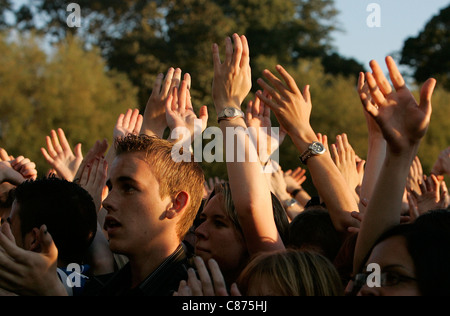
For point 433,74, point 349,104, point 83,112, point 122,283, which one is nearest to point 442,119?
point 349,104

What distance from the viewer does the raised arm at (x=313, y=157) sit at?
10.5 feet

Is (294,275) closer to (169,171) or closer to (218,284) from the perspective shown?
(218,284)

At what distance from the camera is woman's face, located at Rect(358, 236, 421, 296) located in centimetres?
226

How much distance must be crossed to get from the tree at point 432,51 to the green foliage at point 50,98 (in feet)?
55.5

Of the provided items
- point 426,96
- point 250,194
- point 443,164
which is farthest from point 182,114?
point 443,164

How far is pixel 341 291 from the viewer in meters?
2.44

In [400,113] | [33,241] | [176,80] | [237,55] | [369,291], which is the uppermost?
[176,80]

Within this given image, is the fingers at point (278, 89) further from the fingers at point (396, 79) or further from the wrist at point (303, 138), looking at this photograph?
the fingers at point (396, 79)

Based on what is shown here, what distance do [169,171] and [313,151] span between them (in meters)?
0.75

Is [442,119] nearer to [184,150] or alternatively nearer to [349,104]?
[349,104]

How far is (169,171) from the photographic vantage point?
3.20m

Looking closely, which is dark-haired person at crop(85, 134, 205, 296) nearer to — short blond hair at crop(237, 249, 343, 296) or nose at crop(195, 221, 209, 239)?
nose at crop(195, 221, 209, 239)

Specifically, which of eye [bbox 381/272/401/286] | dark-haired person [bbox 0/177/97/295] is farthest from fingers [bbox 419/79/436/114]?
dark-haired person [bbox 0/177/97/295]

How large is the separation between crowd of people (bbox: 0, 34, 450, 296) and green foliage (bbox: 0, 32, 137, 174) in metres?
23.9
